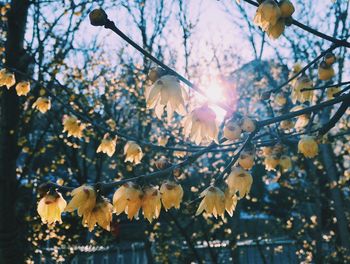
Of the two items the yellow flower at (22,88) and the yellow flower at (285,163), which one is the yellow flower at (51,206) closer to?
the yellow flower at (285,163)

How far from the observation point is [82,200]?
4.92 ft

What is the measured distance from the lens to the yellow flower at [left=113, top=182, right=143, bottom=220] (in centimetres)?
155

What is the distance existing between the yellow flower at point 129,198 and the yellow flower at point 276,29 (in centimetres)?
88

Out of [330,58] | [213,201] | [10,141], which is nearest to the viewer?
[213,201]

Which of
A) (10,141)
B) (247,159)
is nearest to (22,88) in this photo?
(10,141)

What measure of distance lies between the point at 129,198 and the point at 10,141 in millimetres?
3362

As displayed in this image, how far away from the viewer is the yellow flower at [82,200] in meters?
1.49

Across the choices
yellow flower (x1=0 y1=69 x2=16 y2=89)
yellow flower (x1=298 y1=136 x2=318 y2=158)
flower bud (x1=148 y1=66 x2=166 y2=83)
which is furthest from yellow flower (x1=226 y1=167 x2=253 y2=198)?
yellow flower (x1=0 y1=69 x2=16 y2=89)

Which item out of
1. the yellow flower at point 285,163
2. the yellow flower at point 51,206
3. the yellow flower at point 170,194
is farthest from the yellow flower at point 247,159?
the yellow flower at point 285,163

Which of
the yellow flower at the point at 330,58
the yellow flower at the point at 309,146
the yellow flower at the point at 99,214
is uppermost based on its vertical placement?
the yellow flower at the point at 330,58

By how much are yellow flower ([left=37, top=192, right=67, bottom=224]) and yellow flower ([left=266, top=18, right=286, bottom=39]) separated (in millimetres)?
1175

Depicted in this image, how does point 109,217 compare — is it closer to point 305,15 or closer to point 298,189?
point 298,189

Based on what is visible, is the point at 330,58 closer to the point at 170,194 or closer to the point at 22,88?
the point at 170,194

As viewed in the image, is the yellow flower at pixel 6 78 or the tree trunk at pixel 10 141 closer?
the yellow flower at pixel 6 78
